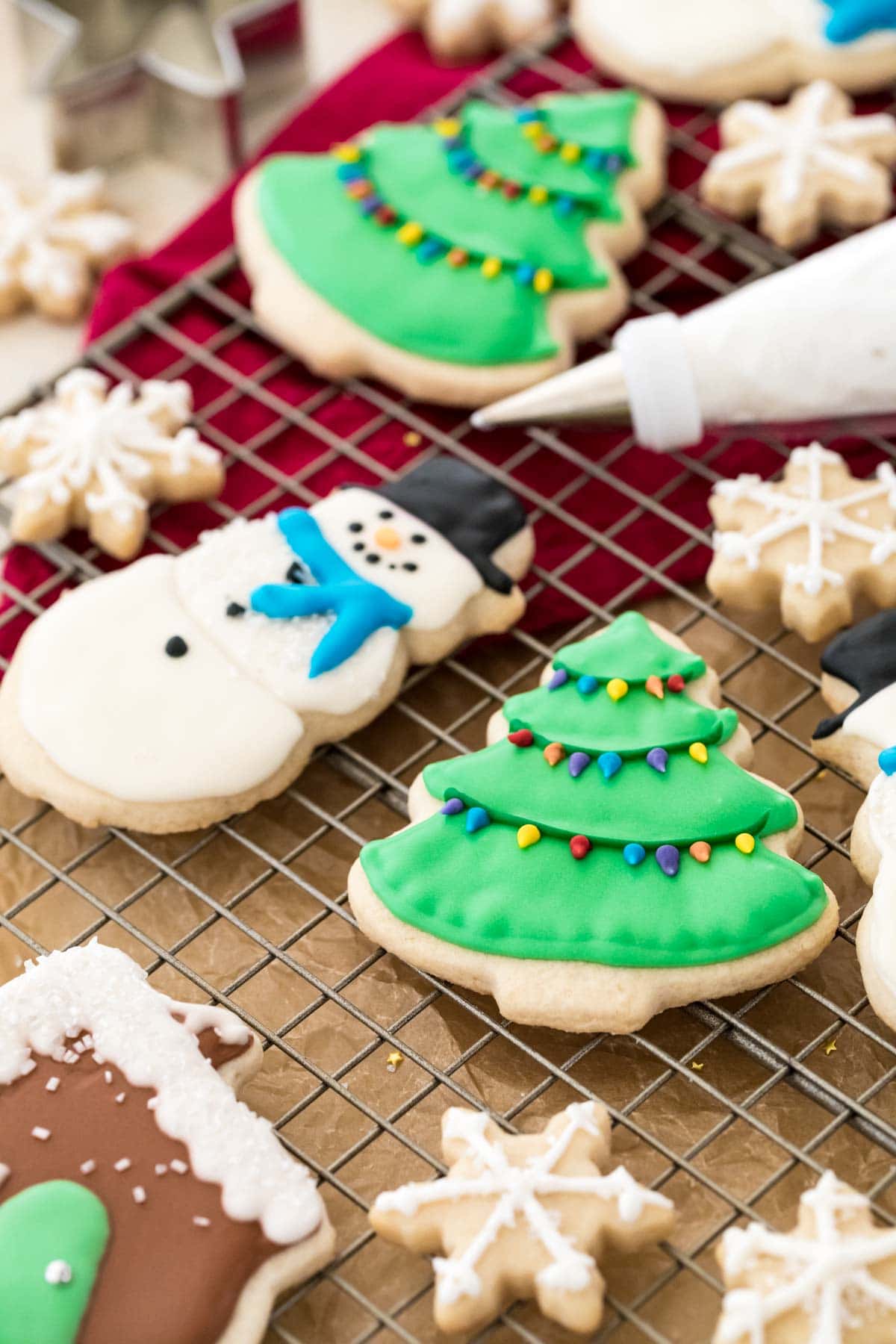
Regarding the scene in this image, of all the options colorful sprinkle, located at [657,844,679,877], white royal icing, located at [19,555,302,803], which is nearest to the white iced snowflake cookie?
white royal icing, located at [19,555,302,803]

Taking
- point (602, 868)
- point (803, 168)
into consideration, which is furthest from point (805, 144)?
point (602, 868)

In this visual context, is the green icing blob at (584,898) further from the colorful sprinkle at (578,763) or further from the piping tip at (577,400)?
the piping tip at (577,400)

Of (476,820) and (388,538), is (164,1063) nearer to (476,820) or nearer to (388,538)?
(476,820)

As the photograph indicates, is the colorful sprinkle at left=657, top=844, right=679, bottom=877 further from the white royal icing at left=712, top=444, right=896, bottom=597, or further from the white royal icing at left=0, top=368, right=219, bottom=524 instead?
the white royal icing at left=0, top=368, right=219, bottom=524

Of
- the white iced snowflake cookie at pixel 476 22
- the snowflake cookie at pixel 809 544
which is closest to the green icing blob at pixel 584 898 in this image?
the snowflake cookie at pixel 809 544

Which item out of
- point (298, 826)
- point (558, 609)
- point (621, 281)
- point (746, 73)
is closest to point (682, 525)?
point (558, 609)

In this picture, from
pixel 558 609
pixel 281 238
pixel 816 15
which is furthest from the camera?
pixel 816 15

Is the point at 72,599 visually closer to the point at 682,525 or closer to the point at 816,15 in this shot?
the point at 682,525
